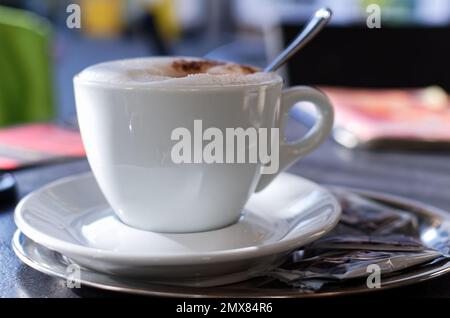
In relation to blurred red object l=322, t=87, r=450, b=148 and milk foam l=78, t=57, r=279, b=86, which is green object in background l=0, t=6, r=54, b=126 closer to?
blurred red object l=322, t=87, r=450, b=148

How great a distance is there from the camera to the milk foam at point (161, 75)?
1.28ft

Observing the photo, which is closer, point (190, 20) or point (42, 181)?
point (42, 181)

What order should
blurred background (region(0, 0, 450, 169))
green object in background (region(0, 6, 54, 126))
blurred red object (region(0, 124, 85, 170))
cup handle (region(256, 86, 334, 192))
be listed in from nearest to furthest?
cup handle (region(256, 86, 334, 192)), blurred red object (region(0, 124, 85, 170)), blurred background (region(0, 0, 450, 169)), green object in background (region(0, 6, 54, 126))

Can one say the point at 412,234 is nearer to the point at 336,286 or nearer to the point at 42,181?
the point at 336,286

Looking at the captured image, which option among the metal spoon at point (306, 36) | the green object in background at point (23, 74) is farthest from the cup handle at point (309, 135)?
the green object in background at point (23, 74)

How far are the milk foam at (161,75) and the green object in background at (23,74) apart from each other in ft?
3.24

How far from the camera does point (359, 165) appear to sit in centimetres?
70

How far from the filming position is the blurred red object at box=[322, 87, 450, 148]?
0.77m

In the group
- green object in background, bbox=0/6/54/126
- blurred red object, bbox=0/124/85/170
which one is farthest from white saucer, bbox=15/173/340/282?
green object in background, bbox=0/6/54/126

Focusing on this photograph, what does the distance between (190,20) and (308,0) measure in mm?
973

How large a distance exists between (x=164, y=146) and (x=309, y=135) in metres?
0.15

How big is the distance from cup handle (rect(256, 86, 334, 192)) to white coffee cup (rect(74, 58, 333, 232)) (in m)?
0.03

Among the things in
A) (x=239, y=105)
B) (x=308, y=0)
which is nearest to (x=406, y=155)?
(x=239, y=105)

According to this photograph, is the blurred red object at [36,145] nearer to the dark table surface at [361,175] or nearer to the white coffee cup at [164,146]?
the dark table surface at [361,175]
